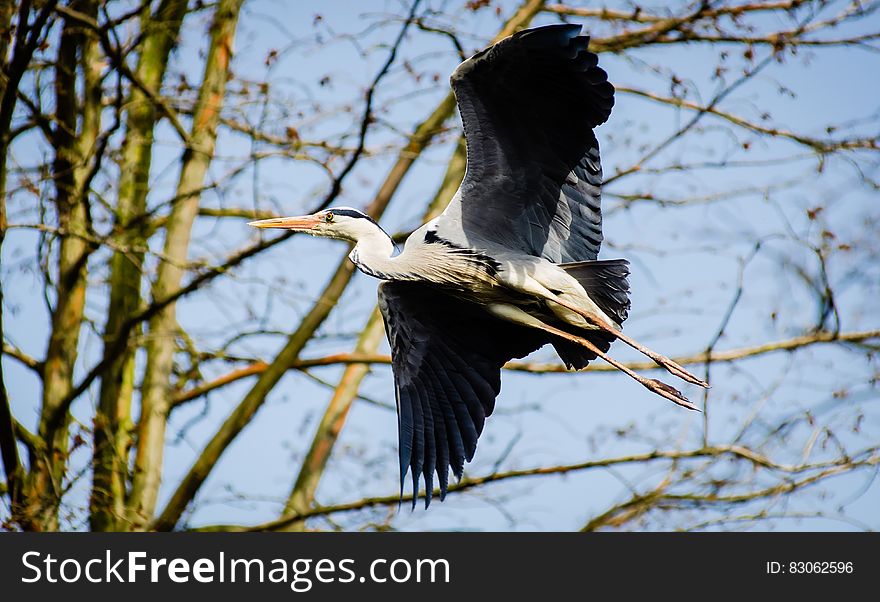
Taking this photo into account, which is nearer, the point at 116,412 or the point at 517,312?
the point at 517,312

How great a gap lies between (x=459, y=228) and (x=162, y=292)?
386cm

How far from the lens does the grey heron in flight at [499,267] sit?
5.38 metres

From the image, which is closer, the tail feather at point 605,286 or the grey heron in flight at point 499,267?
the grey heron in flight at point 499,267

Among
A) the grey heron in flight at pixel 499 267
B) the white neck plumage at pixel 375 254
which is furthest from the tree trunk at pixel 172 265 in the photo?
the grey heron in flight at pixel 499 267

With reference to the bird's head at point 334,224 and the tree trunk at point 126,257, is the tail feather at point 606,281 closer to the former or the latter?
the bird's head at point 334,224

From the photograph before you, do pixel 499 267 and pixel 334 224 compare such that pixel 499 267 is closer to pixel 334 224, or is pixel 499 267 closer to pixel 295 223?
pixel 334 224

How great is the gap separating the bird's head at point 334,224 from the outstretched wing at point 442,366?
389mm

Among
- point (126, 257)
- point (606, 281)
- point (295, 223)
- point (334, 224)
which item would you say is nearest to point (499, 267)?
point (606, 281)

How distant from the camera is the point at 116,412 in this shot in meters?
9.41

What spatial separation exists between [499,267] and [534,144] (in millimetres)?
632

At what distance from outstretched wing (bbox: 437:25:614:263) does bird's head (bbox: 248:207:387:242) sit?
1.94ft

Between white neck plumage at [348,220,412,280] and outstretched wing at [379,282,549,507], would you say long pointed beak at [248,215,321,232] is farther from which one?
outstretched wing at [379,282,549,507]
